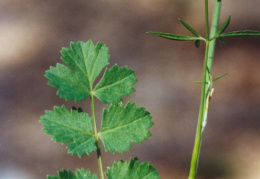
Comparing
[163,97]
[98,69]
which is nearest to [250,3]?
[163,97]

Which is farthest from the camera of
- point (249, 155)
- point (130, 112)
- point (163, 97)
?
point (163, 97)

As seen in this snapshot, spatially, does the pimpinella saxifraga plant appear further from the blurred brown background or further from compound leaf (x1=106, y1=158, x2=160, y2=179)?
the blurred brown background

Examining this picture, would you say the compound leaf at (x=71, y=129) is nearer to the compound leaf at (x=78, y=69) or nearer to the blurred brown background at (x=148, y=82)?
the compound leaf at (x=78, y=69)

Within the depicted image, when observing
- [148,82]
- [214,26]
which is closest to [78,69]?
[214,26]

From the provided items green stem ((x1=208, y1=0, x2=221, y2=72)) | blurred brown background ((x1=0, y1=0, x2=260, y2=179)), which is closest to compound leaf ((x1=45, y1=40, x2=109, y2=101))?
green stem ((x1=208, y1=0, x2=221, y2=72))

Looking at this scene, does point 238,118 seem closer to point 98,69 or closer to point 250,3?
point 250,3

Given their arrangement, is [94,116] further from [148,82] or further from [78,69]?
[148,82]
